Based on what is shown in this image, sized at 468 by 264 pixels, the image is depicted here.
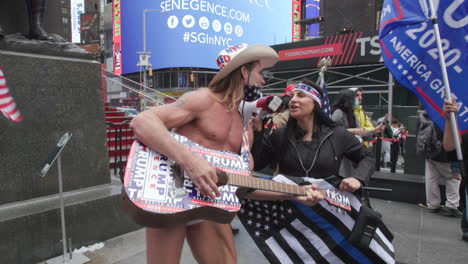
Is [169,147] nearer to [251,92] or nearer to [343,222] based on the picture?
[251,92]

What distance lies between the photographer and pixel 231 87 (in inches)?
80.4

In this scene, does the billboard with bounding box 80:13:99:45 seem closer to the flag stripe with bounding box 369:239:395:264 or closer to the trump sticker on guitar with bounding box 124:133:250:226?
the trump sticker on guitar with bounding box 124:133:250:226

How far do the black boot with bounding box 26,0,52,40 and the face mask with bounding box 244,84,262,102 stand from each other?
10.2ft

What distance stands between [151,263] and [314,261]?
1.36m

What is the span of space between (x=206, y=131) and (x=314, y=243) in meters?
1.37

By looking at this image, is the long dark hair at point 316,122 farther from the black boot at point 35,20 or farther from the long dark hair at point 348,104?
the black boot at point 35,20

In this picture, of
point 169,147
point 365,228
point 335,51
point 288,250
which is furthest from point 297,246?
point 335,51

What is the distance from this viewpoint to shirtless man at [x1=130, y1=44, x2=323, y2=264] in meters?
1.63

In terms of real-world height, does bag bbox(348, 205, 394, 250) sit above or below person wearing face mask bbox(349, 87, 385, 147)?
below

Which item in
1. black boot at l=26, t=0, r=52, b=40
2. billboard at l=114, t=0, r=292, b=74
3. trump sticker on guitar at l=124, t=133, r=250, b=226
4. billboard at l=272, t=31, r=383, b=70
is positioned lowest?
trump sticker on guitar at l=124, t=133, r=250, b=226

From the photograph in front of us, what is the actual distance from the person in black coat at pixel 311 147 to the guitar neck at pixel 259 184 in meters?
0.46

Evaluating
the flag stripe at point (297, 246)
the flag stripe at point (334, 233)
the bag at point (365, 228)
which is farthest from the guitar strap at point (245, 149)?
the bag at point (365, 228)

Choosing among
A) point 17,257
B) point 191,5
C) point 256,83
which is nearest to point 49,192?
point 17,257

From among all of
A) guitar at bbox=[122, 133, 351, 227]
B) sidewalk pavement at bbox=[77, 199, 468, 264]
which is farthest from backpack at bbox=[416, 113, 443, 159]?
guitar at bbox=[122, 133, 351, 227]
